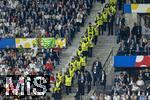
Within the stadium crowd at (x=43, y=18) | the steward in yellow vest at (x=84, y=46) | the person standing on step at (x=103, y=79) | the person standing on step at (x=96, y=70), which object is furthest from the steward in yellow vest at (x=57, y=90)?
the stadium crowd at (x=43, y=18)

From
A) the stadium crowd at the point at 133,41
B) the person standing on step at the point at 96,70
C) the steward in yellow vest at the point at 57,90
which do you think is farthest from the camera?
the stadium crowd at the point at 133,41

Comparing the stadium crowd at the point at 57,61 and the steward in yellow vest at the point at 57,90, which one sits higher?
the stadium crowd at the point at 57,61

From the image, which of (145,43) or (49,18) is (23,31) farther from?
(145,43)

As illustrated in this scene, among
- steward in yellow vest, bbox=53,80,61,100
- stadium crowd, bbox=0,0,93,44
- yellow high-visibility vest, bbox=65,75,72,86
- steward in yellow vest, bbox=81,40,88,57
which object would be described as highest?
stadium crowd, bbox=0,0,93,44

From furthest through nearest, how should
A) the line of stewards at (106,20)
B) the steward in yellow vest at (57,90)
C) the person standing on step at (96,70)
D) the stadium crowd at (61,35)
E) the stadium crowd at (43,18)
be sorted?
the stadium crowd at (43,18) < the line of stewards at (106,20) < the person standing on step at (96,70) < the stadium crowd at (61,35) < the steward in yellow vest at (57,90)

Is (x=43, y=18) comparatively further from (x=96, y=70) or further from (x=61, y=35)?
(x=96, y=70)

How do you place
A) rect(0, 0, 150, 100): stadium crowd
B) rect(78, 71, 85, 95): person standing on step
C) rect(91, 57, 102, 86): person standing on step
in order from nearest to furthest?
rect(0, 0, 150, 100): stadium crowd
rect(78, 71, 85, 95): person standing on step
rect(91, 57, 102, 86): person standing on step

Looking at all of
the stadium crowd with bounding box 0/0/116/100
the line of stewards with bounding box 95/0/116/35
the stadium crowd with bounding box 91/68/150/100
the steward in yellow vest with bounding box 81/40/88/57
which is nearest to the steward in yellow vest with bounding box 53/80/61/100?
the stadium crowd with bounding box 0/0/116/100

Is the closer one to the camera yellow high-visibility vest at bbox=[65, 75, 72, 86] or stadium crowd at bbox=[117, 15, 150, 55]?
yellow high-visibility vest at bbox=[65, 75, 72, 86]

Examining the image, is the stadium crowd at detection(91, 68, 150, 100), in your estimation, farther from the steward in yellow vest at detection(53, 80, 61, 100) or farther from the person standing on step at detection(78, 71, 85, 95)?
the steward in yellow vest at detection(53, 80, 61, 100)

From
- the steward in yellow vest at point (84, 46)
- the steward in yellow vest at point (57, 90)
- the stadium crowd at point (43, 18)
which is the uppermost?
the stadium crowd at point (43, 18)

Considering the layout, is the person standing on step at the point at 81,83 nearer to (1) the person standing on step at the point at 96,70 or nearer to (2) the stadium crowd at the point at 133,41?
(1) the person standing on step at the point at 96,70

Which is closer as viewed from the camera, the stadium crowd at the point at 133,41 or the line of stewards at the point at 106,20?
the stadium crowd at the point at 133,41

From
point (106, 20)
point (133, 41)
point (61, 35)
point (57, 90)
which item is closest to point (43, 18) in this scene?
point (61, 35)
